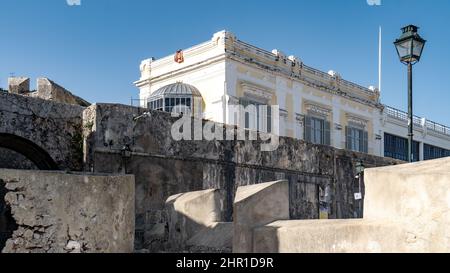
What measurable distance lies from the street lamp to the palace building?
46.8 ft

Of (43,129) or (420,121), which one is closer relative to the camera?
(43,129)

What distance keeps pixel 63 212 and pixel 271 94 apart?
21.5 metres

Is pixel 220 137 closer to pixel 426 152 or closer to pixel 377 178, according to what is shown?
pixel 377 178

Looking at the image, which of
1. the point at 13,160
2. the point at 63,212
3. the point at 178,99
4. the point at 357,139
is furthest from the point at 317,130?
the point at 63,212

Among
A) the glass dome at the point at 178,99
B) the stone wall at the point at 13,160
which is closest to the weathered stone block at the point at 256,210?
the stone wall at the point at 13,160

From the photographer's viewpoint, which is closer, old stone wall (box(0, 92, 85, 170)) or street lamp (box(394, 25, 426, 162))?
street lamp (box(394, 25, 426, 162))

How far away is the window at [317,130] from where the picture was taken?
27.4 metres

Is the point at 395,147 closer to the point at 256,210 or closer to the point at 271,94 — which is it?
the point at 271,94

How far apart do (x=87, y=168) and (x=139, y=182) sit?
112 centimetres

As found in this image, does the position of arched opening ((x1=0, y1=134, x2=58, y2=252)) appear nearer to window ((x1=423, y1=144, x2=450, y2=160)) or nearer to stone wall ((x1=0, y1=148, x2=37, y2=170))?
stone wall ((x1=0, y1=148, x2=37, y2=170))

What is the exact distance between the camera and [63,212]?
13.7 feet

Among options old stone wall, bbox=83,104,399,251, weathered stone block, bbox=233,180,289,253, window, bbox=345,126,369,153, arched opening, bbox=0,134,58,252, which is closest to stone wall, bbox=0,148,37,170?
arched opening, bbox=0,134,58,252

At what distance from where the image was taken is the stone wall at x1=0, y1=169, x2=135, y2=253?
4004 mm

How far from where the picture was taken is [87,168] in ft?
34.9
